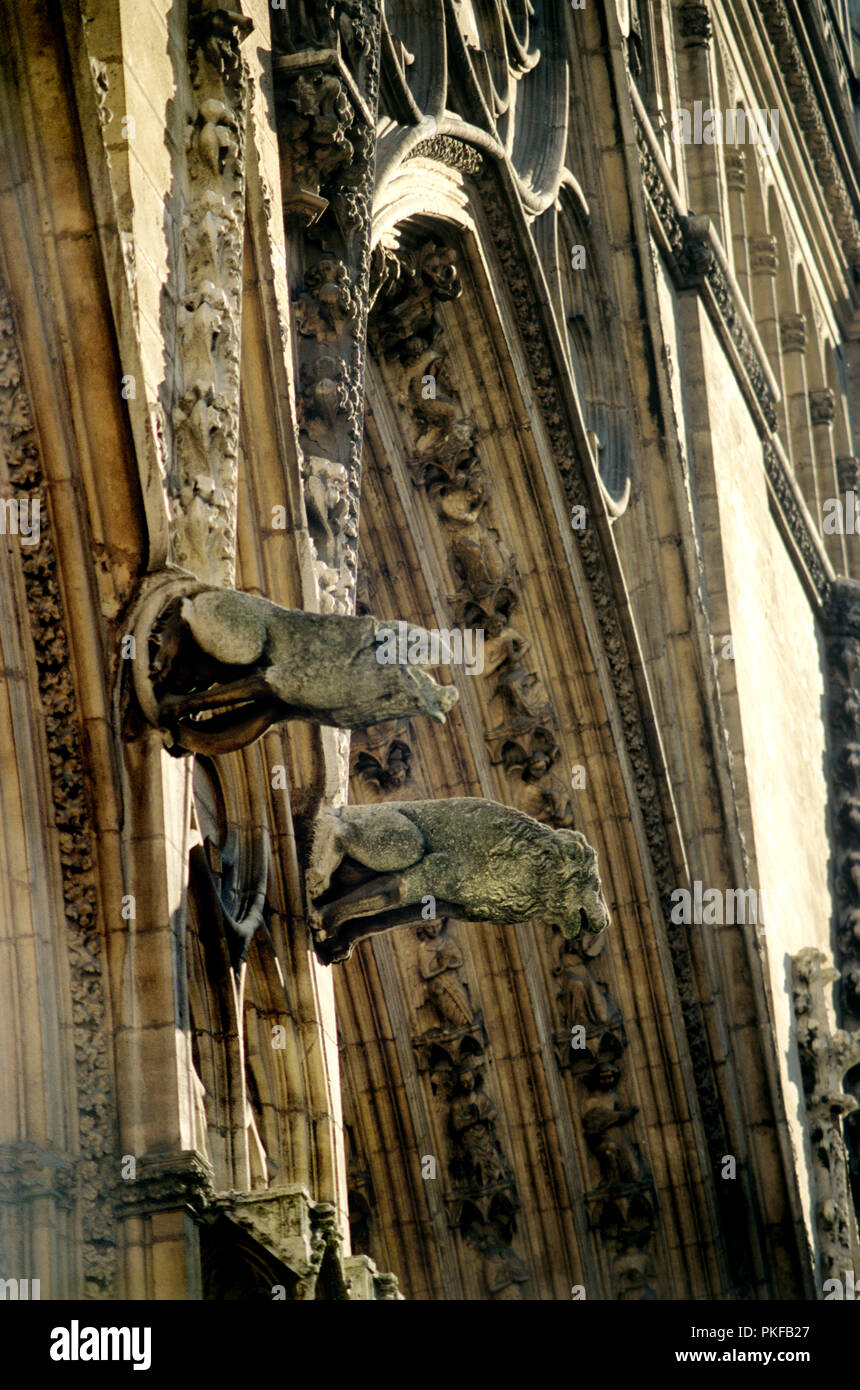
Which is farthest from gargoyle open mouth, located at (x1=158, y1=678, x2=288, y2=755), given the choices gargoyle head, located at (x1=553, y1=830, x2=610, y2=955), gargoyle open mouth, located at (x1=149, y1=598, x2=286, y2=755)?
gargoyle head, located at (x1=553, y1=830, x2=610, y2=955)

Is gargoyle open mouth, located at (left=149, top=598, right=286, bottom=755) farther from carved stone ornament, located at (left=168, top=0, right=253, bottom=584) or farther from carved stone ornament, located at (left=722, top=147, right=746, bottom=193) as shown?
carved stone ornament, located at (left=722, top=147, right=746, bottom=193)

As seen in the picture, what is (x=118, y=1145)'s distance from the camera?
4.60 metres

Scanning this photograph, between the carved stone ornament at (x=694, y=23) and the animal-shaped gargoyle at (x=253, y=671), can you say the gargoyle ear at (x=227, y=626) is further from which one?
the carved stone ornament at (x=694, y=23)

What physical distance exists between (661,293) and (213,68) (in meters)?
5.70

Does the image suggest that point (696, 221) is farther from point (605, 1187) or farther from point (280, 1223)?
point (280, 1223)

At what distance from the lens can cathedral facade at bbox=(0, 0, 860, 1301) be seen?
188 inches

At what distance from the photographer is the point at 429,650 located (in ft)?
15.4

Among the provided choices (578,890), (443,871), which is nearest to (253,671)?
(443,871)

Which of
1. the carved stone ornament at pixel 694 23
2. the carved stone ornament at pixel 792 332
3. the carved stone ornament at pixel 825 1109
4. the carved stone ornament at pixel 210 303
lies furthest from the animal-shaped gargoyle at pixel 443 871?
the carved stone ornament at pixel 792 332

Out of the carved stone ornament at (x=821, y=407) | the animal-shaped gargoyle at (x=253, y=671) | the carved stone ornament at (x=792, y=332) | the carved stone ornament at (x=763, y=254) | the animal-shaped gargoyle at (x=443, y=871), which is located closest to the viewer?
the animal-shaped gargoyle at (x=253, y=671)

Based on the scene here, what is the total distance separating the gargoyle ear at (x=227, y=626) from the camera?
472 centimetres

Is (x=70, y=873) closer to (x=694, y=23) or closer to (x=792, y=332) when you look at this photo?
(x=694, y=23)

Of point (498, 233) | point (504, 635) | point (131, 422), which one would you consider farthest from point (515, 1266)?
point (131, 422)

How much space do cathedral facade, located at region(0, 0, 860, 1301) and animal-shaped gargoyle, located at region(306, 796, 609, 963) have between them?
0.01 meters
